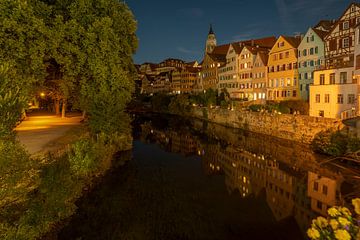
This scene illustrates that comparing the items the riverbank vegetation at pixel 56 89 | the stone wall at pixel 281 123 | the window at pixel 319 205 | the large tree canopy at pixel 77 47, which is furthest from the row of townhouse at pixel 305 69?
the large tree canopy at pixel 77 47

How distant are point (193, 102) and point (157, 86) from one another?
184ft

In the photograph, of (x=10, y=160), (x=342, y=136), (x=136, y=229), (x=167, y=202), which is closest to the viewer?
(x=10, y=160)

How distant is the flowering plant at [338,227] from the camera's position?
15.1 feet

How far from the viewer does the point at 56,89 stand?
30219mm

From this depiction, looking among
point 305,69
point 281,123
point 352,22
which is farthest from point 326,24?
point 281,123

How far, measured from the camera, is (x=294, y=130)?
36.2m

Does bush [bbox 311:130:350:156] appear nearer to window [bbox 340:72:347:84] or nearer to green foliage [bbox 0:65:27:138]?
window [bbox 340:72:347:84]

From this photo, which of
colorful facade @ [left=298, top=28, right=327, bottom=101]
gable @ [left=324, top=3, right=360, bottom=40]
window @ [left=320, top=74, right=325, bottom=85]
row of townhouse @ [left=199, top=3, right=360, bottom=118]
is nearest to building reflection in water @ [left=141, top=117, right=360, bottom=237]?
row of townhouse @ [left=199, top=3, right=360, bottom=118]

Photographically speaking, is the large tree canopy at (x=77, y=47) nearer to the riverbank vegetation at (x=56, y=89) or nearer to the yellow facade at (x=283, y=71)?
the riverbank vegetation at (x=56, y=89)

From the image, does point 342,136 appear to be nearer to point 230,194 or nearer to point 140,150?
point 230,194

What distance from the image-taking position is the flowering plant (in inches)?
182

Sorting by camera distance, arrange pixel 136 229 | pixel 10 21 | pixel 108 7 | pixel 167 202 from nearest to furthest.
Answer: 1. pixel 136 229
2. pixel 10 21
3. pixel 167 202
4. pixel 108 7

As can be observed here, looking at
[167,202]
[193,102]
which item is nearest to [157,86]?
[193,102]

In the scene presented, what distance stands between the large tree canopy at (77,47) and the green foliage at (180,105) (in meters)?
44.8
